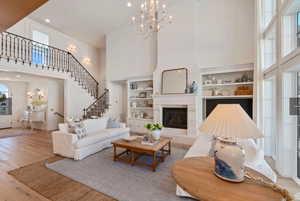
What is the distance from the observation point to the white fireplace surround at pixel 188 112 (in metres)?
4.75

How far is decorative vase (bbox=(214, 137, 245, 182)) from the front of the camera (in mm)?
1070

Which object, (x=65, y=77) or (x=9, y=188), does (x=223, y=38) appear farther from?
(x=65, y=77)

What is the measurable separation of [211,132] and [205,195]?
0.45 meters

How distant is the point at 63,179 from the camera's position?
236 centimetres

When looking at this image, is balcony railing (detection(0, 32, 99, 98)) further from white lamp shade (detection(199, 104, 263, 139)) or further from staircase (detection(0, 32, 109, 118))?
white lamp shade (detection(199, 104, 263, 139))

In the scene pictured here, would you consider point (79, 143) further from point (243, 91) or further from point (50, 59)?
point (50, 59)

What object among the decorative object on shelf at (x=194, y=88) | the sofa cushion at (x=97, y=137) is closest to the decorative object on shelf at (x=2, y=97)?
the sofa cushion at (x=97, y=137)

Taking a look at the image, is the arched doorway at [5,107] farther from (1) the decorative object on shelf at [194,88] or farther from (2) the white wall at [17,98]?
(1) the decorative object on shelf at [194,88]

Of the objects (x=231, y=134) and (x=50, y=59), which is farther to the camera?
(x=50, y=59)

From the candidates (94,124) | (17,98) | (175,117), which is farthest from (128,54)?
(17,98)

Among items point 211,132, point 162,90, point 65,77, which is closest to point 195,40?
point 162,90

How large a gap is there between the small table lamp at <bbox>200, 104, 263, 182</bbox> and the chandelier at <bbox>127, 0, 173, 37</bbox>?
2.90 metres

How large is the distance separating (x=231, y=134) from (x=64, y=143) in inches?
139

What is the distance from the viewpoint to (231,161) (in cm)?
108
